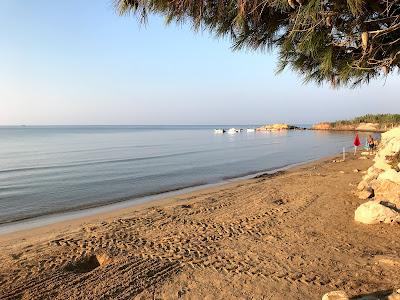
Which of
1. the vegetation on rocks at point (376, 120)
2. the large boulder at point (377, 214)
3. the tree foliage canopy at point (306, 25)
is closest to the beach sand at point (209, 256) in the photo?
the large boulder at point (377, 214)

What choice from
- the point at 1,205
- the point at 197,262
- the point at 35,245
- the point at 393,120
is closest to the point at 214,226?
the point at 197,262

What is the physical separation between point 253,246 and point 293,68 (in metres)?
3.25

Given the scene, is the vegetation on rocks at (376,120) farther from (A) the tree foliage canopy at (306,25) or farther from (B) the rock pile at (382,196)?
(A) the tree foliage canopy at (306,25)

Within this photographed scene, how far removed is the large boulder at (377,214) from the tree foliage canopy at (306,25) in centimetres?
342

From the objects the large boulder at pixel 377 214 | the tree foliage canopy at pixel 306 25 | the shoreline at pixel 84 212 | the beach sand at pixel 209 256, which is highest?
the tree foliage canopy at pixel 306 25

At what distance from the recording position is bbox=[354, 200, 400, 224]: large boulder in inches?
303

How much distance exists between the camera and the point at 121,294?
5160mm

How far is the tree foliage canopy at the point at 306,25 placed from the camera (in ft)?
13.8

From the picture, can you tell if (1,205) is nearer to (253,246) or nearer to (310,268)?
Answer: (253,246)

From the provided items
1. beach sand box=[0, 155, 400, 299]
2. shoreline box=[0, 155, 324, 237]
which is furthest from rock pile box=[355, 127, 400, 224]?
shoreline box=[0, 155, 324, 237]

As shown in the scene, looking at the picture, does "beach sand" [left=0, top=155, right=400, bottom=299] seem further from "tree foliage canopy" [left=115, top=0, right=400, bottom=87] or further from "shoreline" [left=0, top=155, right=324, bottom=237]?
"tree foliage canopy" [left=115, top=0, right=400, bottom=87]

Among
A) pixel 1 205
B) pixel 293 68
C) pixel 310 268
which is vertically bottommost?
pixel 1 205

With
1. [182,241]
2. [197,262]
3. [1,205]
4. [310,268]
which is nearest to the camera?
[310,268]

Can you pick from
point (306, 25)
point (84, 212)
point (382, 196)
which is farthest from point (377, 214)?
point (84, 212)
